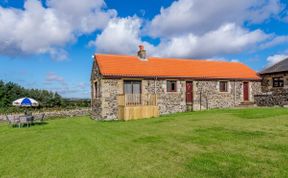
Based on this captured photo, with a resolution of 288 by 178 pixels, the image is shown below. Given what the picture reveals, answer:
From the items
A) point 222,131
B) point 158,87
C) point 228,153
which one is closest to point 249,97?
point 158,87

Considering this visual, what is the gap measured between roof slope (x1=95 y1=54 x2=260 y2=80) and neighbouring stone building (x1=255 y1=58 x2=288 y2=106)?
1071 mm

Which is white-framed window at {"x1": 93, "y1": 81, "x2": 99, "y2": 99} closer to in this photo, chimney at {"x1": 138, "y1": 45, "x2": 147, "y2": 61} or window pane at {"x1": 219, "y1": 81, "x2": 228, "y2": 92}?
chimney at {"x1": 138, "y1": 45, "x2": 147, "y2": 61}

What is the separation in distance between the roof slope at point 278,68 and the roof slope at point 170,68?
1.19 m

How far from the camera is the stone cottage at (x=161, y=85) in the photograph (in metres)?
21.3

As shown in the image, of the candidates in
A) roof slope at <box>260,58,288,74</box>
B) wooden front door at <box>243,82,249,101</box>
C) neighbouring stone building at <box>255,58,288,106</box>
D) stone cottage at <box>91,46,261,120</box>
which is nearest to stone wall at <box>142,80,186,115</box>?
stone cottage at <box>91,46,261,120</box>

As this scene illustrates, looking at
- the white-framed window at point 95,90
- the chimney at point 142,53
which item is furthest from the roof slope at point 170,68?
the white-framed window at point 95,90

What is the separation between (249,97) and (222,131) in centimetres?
1741

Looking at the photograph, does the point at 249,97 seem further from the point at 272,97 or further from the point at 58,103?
the point at 58,103

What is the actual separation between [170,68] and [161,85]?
2.62m

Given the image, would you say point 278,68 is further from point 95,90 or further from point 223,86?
point 95,90

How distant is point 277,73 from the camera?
26.1m

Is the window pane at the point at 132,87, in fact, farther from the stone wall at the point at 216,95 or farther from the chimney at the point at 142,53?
the stone wall at the point at 216,95

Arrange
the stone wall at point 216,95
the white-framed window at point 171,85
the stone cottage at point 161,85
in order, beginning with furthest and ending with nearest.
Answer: the stone wall at point 216,95 → the white-framed window at point 171,85 → the stone cottage at point 161,85

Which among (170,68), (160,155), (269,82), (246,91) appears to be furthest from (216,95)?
(160,155)
